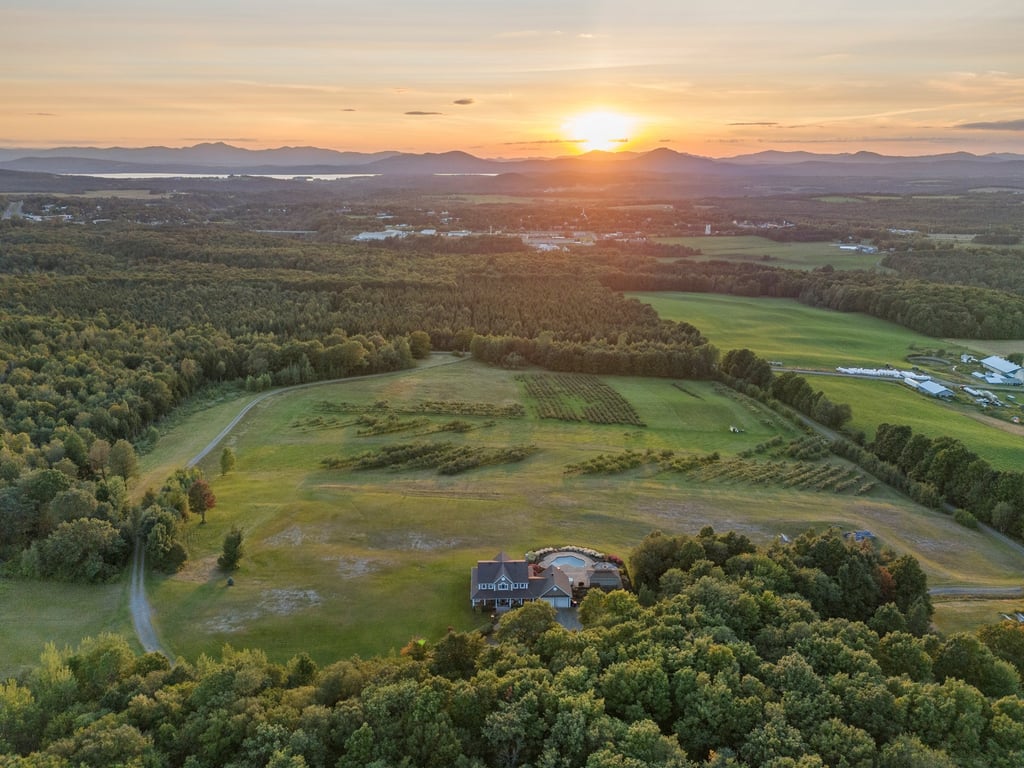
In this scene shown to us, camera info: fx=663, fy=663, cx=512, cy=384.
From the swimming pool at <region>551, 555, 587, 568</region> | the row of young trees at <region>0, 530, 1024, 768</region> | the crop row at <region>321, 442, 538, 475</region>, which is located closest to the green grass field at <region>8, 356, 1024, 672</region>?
the crop row at <region>321, 442, 538, 475</region>

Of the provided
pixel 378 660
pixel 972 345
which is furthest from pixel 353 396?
pixel 972 345

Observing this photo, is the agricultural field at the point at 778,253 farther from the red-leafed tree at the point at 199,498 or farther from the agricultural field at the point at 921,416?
the red-leafed tree at the point at 199,498

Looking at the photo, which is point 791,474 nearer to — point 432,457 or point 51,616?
point 432,457

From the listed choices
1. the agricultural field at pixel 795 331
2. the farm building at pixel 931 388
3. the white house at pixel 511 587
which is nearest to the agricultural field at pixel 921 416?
the farm building at pixel 931 388

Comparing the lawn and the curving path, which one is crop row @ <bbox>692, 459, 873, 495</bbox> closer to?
the curving path

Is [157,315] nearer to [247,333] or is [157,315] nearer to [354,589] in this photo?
[247,333]

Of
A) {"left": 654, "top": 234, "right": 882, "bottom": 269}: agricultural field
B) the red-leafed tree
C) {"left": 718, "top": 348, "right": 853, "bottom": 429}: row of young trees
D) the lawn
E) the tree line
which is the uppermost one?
{"left": 654, "top": 234, "right": 882, "bottom": 269}: agricultural field
